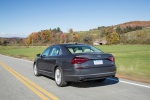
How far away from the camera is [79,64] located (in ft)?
26.8

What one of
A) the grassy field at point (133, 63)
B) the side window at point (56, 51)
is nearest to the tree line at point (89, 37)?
the grassy field at point (133, 63)

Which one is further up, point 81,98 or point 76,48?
point 76,48

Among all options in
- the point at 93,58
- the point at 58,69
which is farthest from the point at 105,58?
the point at 58,69

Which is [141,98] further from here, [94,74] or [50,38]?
[50,38]

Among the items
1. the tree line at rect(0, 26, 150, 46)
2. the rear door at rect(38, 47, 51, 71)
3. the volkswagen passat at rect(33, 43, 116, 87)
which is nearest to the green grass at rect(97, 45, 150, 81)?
the volkswagen passat at rect(33, 43, 116, 87)

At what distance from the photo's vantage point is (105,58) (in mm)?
8516

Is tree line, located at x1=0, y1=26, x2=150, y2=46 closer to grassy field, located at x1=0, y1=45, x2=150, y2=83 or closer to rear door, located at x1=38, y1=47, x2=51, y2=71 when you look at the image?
grassy field, located at x1=0, y1=45, x2=150, y2=83

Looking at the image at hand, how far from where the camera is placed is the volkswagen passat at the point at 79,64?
26.8 ft

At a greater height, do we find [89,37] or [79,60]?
[89,37]

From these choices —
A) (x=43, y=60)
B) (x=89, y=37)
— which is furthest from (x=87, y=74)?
(x=89, y=37)

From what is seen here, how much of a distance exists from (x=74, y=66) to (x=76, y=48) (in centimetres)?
118

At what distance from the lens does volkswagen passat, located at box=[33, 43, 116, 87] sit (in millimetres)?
8156

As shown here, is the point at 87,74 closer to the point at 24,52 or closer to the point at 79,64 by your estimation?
the point at 79,64

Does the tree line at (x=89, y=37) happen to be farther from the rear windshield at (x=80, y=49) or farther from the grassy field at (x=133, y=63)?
the rear windshield at (x=80, y=49)
